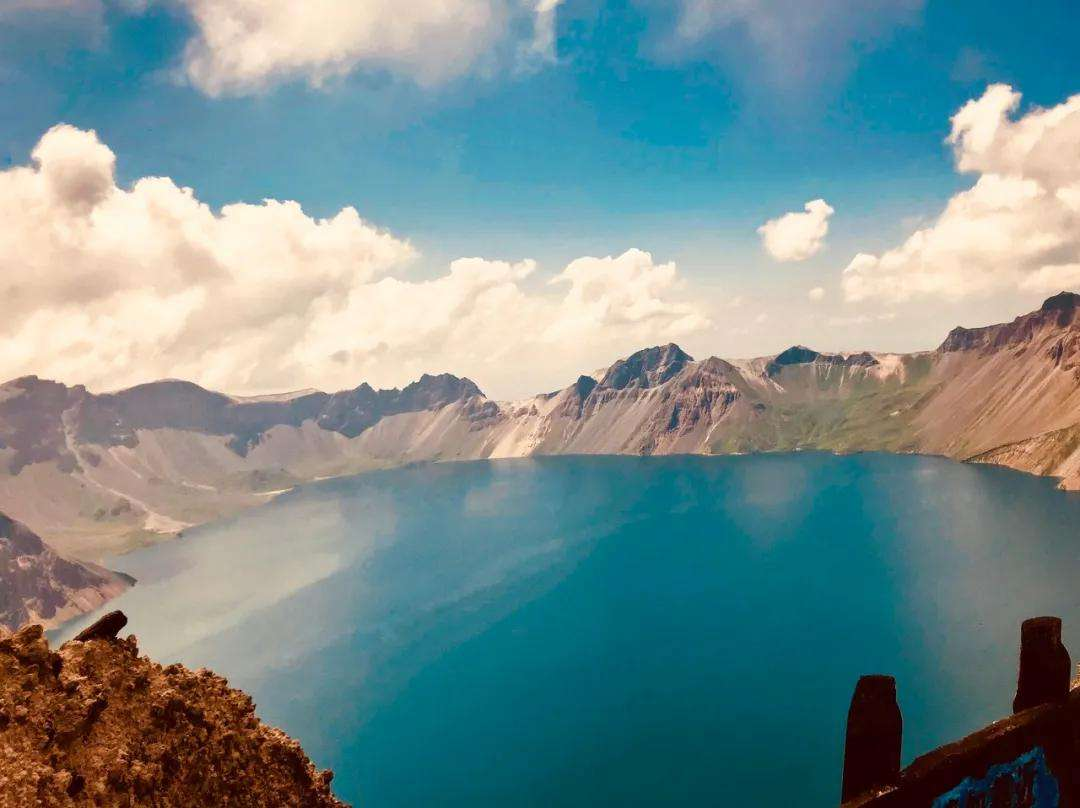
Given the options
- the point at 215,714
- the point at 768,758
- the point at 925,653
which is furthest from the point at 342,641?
the point at 215,714

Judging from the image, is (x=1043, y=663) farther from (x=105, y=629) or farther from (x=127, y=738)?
(x=105, y=629)

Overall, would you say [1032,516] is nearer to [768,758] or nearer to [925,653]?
[925,653]

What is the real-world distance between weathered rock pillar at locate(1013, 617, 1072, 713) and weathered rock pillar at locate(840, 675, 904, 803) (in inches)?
168

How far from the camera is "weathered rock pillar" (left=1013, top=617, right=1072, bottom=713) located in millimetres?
15000

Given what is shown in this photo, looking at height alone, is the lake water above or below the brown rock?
below

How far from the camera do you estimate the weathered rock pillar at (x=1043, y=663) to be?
1500 centimetres

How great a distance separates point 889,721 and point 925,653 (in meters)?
112

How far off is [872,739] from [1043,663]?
5653 mm

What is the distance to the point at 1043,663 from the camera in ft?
49.6

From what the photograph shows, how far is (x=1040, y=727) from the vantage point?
15078 millimetres

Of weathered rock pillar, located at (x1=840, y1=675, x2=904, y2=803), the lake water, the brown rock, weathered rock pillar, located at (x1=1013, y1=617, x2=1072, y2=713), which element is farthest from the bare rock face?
the lake water

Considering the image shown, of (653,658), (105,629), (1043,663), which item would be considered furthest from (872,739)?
(653,658)

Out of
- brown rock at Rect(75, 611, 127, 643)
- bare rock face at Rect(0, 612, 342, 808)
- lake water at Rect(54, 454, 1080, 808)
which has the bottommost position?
lake water at Rect(54, 454, 1080, 808)

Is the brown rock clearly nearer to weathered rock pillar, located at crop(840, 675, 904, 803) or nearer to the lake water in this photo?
weathered rock pillar, located at crop(840, 675, 904, 803)
